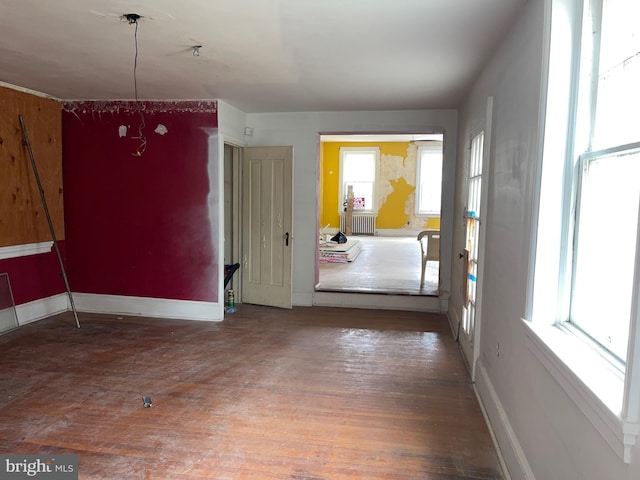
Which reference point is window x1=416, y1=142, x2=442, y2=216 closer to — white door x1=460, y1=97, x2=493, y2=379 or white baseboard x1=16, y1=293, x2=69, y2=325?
white door x1=460, y1=97, x2=493, y2=379

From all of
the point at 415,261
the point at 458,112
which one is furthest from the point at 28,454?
the point at 415,261

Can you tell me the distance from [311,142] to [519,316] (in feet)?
13.3

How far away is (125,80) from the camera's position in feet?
13.6

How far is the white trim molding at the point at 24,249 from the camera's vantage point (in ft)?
14.8

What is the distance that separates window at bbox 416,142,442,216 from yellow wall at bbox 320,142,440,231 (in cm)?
17

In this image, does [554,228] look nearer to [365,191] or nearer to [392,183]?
[392,183]

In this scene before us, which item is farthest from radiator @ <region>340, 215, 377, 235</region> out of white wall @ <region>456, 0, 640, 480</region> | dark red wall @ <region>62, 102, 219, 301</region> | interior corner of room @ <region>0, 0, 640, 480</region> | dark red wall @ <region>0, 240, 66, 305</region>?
white wall @ <region>456, 0, 640, 480</region>

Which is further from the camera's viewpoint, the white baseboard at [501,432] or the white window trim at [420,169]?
the white window trim at [420,169]

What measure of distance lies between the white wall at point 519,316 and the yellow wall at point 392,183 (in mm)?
9588

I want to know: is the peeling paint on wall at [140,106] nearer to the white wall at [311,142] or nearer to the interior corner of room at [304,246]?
the interior corner of room at [304,246]

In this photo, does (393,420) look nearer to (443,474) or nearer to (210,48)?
(443,474)

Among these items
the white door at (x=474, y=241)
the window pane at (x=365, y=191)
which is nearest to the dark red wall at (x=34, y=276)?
the white door at (x=474, y=241)

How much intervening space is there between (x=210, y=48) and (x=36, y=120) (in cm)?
285

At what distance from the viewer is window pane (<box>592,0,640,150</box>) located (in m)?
1.40
